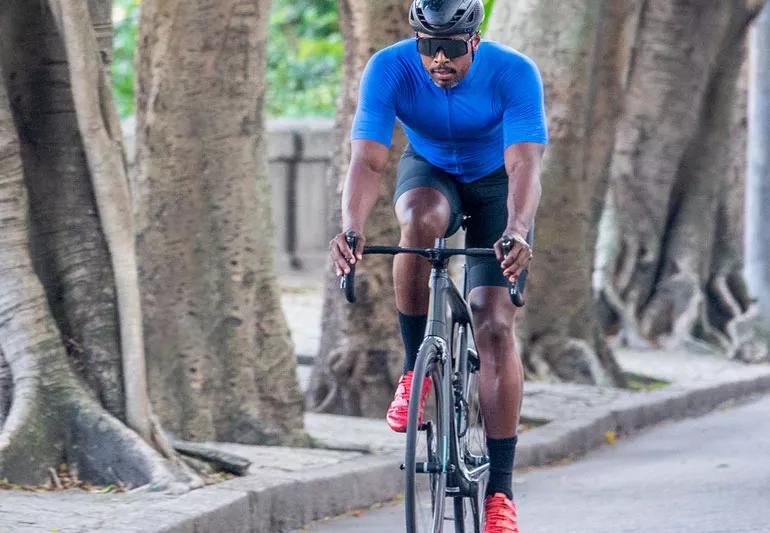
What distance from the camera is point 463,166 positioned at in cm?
619

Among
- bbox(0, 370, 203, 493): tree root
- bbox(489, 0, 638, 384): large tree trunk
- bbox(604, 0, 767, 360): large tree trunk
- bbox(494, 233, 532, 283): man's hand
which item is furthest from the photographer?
bbox(604, 0, 767, 360): large tree trunk

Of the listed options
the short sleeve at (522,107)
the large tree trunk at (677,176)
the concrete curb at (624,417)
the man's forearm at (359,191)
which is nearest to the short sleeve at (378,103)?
the man's forearm at (359,191)

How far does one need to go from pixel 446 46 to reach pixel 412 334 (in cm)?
100

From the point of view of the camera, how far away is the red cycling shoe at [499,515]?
19.9ft

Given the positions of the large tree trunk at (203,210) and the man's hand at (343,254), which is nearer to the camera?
the man's hand at (343,254)

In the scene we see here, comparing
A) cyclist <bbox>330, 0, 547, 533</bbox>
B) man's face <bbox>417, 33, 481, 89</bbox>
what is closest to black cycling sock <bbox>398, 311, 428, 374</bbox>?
cyclist <bbox>330, 0, 547, 533</bbox>

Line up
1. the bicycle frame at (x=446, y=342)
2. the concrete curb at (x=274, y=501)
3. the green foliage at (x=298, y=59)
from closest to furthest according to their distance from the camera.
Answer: the bicycle frame at (x=446, y=342) → the concrete curb at (x=274, y=501) → the green foliage at (x=298, y=59)

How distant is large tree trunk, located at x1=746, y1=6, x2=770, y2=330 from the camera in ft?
48.3

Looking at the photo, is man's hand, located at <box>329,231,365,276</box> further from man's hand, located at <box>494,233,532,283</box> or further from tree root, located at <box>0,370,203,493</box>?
tree root, located at <box>0,370,203,493</box>

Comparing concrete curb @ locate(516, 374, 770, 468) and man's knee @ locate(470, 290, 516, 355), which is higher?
man's knee @ locate(470, 290, 516, 355)

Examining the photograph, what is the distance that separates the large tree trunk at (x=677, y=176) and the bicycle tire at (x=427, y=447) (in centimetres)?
930

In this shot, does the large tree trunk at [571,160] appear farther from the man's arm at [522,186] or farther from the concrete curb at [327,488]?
the man's arm at [522,186]

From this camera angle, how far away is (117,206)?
23.9 feet

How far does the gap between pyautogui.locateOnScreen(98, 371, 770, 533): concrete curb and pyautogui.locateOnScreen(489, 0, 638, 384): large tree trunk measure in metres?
0.85
